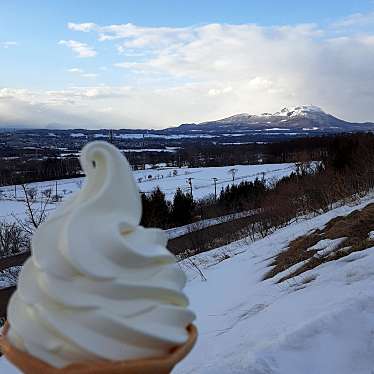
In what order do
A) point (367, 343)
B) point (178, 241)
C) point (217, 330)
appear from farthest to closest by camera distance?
point (178, 241)
point (217, 330)
point (367, 343)

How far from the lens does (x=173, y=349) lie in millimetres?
2219

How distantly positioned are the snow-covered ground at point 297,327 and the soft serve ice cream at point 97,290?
6.32 feet

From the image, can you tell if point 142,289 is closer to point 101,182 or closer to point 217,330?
point 101,182

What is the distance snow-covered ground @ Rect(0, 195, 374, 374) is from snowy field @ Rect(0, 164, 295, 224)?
46.5 metres

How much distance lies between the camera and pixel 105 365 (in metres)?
2.02

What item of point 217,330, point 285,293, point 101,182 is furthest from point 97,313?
point 285,293

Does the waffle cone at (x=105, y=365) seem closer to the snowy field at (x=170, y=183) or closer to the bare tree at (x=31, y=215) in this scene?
the bare tree at (x=31, y=215)

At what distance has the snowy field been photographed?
197 ft

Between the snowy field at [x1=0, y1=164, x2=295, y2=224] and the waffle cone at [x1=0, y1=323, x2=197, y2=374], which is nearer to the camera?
the waffle cone at [x1=0, y1=323, x2=197, y2=374]

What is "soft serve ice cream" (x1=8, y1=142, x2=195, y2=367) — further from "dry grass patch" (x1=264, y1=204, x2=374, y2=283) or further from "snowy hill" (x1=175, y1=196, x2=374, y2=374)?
"dry grass patch" (x1=264, y1=204, x2=374, y2=283)

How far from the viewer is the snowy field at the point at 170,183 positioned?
197 feet

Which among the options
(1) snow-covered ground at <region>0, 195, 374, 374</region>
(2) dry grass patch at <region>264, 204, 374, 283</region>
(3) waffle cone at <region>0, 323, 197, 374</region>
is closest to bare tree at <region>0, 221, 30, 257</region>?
(2) dry grass patch at <region>264, 204, 374, 283</region>

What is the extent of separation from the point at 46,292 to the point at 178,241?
34.1 m

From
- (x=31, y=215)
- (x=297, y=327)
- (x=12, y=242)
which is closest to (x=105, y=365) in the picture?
(x=297, y=327)
